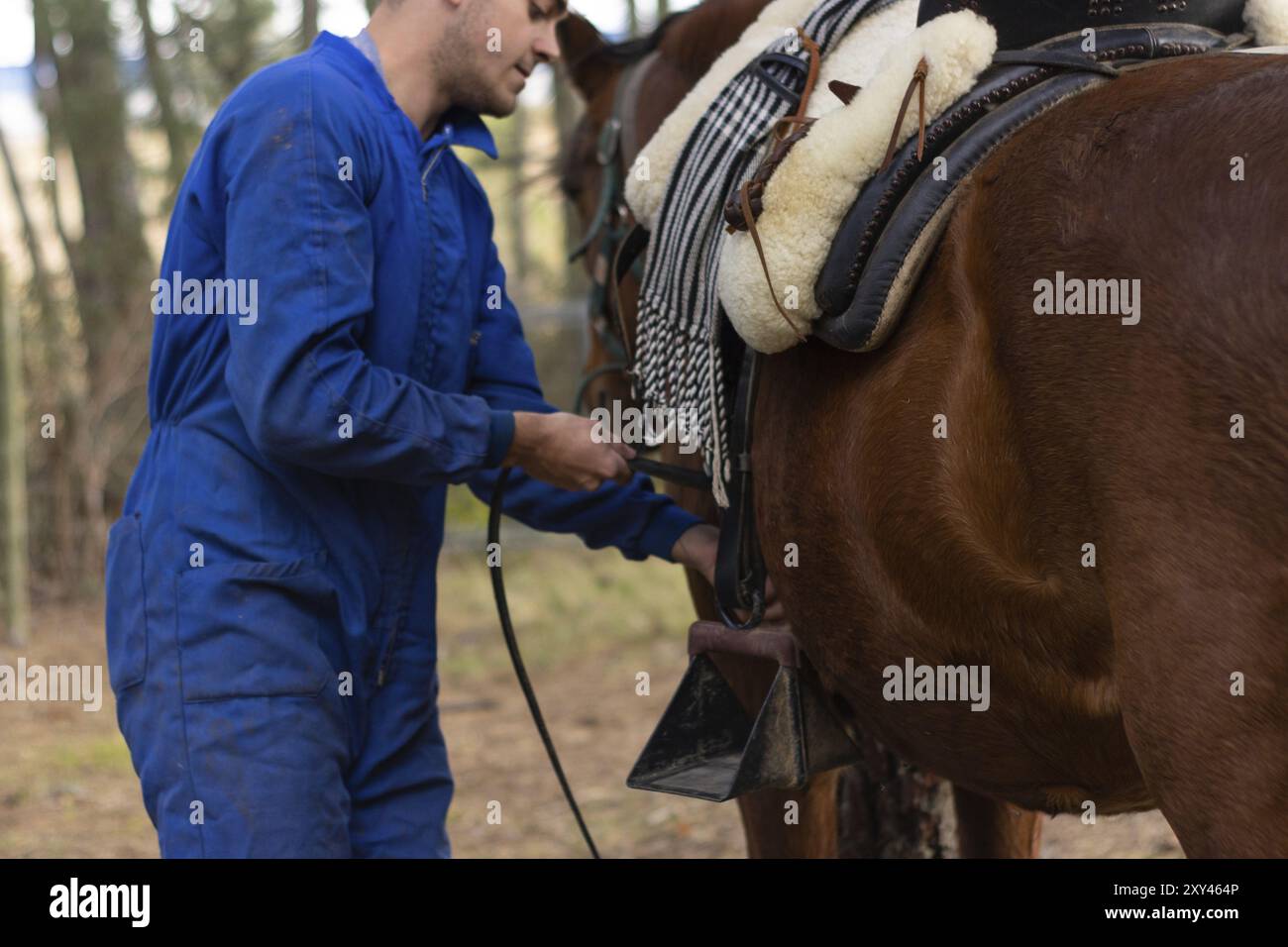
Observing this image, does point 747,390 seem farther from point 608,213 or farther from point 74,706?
point 74,706

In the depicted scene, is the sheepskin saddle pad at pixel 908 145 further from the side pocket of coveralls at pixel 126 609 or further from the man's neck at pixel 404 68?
the side pocket of coveralls at pixel 126 609

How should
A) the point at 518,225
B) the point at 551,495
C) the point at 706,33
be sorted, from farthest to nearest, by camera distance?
the point at 518,225
the point at 706,33
the point at 551,495

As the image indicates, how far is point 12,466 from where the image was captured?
6809mm

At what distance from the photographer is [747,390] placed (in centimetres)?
201

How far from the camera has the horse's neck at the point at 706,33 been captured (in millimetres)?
2799

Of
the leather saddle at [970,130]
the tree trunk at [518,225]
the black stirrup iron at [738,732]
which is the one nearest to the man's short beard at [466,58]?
the leather saddle at [970,130]

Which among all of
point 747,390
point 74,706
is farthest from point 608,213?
point 74,706

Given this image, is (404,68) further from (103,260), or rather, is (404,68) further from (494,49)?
(103,260)

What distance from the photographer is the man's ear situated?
3162 millimetres

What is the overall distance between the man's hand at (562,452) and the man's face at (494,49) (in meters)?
0.58

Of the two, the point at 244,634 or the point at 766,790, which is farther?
the point at 766,790

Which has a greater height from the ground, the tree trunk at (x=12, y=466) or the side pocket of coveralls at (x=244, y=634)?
the tree trunk at (x=12, y=466)

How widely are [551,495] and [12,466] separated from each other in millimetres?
5417

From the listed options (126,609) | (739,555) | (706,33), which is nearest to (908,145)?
(739,555)
